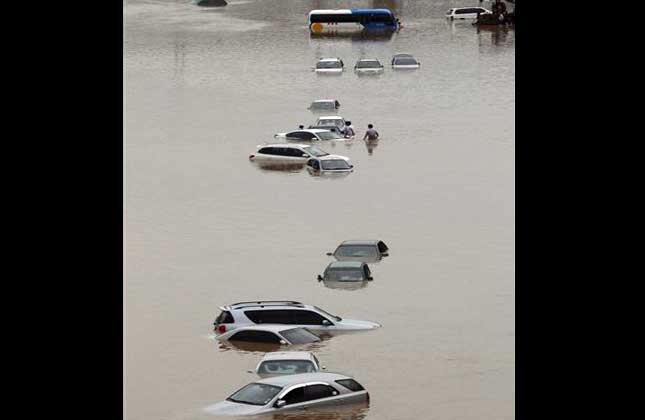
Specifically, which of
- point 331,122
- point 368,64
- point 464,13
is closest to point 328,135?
point 331,122

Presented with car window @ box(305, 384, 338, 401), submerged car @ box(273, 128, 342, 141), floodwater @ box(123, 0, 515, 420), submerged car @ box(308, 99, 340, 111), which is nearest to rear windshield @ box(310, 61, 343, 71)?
floodwater @ box(123, 0, 515, 420)

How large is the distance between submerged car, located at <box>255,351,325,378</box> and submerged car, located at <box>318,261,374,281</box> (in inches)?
316

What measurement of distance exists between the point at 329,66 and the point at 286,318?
147 ft

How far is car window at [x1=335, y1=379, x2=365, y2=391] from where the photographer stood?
30062 mm

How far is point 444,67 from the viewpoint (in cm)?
8094

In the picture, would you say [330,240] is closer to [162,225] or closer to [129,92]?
[162,225]

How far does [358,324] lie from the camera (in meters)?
36.4

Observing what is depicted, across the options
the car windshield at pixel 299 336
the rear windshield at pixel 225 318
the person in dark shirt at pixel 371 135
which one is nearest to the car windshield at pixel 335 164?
the person in dark shirt at pixel 371 135

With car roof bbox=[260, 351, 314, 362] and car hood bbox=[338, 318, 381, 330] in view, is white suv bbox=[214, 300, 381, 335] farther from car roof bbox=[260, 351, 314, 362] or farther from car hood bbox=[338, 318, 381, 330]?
car roof bbox=[260, 351, 314, 362]

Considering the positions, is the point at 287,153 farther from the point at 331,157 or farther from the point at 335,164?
the point at 335,164

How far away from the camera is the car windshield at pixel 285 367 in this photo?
1246 inches
